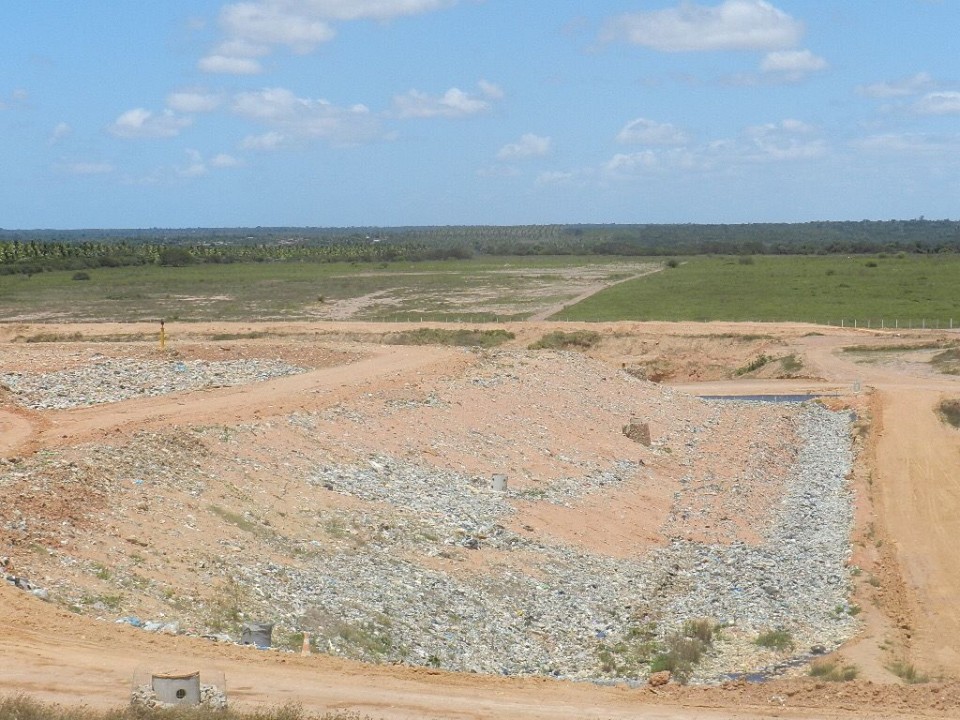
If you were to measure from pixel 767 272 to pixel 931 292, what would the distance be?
27341 mm

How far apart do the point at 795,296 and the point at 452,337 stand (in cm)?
3557

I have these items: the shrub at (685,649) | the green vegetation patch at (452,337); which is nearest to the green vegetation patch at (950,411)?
the green vegetation patch at (452,337)

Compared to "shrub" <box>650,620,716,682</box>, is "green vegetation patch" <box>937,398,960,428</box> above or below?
above

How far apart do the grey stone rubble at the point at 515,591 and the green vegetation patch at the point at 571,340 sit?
39.0m

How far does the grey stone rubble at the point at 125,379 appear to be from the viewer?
34678 millimetres

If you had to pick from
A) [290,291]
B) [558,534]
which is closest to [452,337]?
[290,291]

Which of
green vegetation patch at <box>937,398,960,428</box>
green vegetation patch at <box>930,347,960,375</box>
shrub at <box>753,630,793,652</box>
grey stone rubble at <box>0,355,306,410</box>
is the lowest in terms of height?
shrub at <box>753,630,793,652</box>

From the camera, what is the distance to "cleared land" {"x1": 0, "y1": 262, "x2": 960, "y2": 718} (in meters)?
16.0

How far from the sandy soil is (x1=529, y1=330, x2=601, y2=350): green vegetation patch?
33.0ft

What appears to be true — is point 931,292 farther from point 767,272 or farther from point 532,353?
point 532,353

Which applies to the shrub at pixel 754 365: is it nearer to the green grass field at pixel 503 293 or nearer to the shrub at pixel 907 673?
the green grass field at pixel 503 293

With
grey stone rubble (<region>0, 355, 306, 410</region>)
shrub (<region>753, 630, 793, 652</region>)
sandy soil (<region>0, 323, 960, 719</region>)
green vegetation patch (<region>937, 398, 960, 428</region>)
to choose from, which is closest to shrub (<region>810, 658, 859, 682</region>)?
sandy soil (<region>0, 323, 960, 719</region>)

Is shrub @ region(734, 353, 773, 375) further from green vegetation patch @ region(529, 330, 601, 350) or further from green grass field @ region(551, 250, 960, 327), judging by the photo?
green grass field @ region(551, 250, 960, 327)

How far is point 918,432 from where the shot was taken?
45406 millimetres
